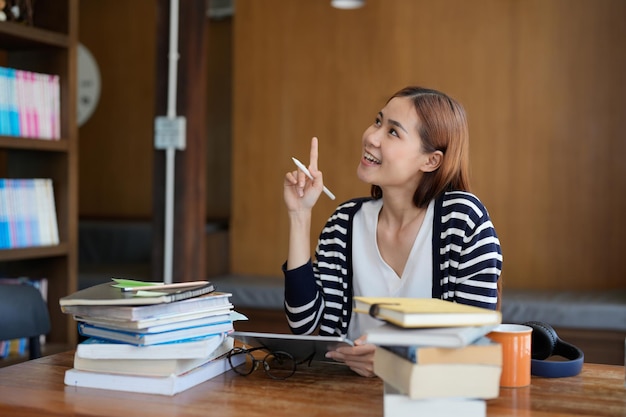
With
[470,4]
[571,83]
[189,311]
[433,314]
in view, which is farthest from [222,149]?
[433,314]

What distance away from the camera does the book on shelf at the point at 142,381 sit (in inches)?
59.0

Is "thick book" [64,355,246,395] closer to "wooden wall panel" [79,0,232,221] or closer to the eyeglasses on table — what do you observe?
the eyeglasses on table

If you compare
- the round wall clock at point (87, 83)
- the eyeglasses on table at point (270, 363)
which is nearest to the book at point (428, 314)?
the eyeglasses on table at point (270, 363)

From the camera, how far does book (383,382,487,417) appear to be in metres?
1.28

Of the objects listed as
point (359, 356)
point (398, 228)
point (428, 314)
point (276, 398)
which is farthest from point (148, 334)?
point (398, 228)

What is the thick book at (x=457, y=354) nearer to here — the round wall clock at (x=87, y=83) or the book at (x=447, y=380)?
the book at (x=447, y=380)

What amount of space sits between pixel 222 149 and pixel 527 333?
12.8 feet

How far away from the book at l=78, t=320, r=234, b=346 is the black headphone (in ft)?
2.20

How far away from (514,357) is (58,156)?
8.14ft

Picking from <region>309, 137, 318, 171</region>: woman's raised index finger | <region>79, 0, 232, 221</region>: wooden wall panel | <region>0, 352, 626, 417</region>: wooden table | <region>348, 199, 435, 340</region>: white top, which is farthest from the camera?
<region>79, 0, 232, 221</region>: wooden wall panel

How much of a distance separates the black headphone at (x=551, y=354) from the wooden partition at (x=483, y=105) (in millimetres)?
2411

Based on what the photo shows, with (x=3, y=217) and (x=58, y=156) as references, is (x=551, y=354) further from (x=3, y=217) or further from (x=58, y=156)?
(x=58, y=156)

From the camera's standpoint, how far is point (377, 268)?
7.17 feet

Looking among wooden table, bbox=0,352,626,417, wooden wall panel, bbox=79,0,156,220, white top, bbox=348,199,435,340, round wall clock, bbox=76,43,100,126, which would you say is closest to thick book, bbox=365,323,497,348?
wooden table, bbox=0,352,626,417
